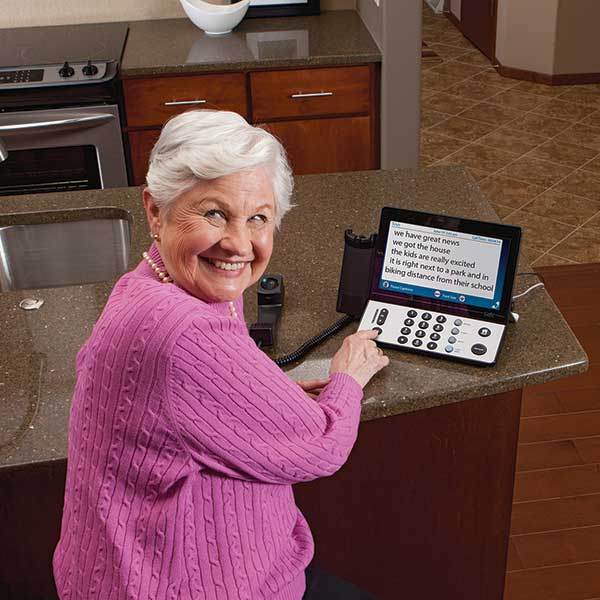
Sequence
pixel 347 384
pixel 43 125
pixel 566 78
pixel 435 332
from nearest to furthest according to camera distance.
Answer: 1. pixel 347 384
2. pixel 435 332
3. pixel 43 125
4. pixel 566 78

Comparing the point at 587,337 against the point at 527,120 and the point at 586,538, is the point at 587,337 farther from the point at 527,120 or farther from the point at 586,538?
the point at 527,120

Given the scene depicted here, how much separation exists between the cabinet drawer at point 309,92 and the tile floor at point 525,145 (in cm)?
118

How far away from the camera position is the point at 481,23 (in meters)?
A: 7.13

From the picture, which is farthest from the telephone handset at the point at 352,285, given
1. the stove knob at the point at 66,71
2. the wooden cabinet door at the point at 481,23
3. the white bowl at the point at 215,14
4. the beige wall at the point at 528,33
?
the wooden cabinet door at the point at 481,23

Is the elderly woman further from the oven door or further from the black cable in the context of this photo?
the oven door

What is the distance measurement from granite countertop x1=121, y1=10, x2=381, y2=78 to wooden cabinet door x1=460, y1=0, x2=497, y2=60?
301 cm

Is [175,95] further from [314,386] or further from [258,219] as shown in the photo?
[258,219]

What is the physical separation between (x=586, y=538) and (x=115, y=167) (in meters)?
2.18

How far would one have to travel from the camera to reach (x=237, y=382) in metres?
1.30

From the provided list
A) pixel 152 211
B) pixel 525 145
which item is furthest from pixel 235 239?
pixel 525 145

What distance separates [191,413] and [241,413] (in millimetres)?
78

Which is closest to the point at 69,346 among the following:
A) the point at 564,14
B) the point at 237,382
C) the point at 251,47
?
the point at 237,382

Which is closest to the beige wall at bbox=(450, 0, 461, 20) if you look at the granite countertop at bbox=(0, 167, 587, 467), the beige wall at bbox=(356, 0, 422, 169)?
the beige wall at bbox=(356, 0, 422, 169)
